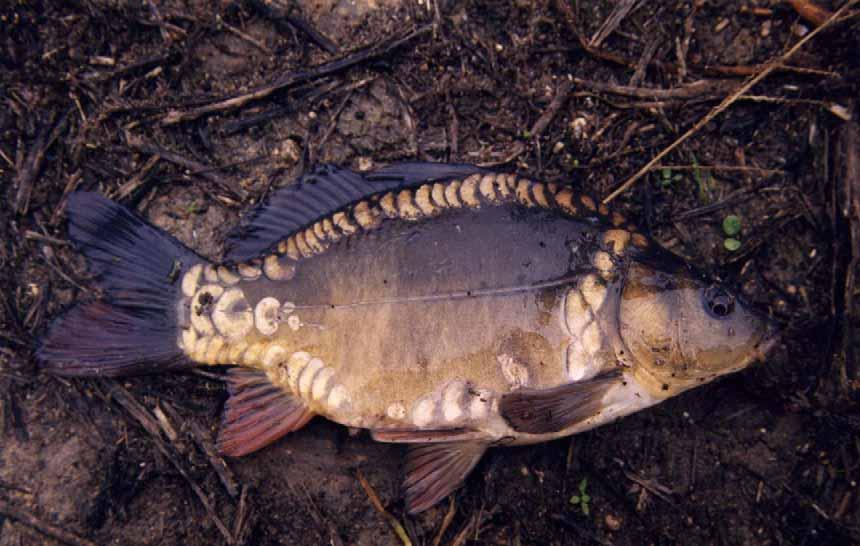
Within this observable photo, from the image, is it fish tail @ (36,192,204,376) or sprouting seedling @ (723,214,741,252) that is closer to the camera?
fish tail @ (36,192,204,376)

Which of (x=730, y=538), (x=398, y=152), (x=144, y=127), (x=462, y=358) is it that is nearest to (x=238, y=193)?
(x=144, y=127)

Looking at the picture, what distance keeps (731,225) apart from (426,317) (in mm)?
1720

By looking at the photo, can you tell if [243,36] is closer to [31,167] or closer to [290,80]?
[290,80]

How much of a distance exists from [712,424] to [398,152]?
6.91 feet

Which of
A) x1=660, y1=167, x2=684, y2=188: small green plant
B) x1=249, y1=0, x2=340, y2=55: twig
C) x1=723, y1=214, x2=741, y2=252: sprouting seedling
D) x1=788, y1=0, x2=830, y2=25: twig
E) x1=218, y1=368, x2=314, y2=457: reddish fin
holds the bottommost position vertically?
x1=218, y1=368, x2=314, y2=457: reddish fin

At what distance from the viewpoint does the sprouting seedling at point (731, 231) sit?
3221mm

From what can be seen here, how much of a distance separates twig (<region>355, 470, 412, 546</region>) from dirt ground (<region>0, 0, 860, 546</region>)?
0.02 meters

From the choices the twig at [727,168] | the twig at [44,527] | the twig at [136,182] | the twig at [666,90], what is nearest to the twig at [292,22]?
the twig at [136,182]

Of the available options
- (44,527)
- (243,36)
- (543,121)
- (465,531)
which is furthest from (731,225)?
(44,527)

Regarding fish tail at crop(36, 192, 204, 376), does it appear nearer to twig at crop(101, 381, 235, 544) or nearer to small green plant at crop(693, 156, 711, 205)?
twig at crop(101, 381, 235, 544)

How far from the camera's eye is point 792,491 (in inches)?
122

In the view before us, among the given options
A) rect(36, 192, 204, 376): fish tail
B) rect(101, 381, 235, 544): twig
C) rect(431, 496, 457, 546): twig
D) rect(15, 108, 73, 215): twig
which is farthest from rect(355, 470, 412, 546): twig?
rect(15, 108, 73, 215): twig

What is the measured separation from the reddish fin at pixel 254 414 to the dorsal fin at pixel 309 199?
564 millimetres

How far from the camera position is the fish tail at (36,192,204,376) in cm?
277
